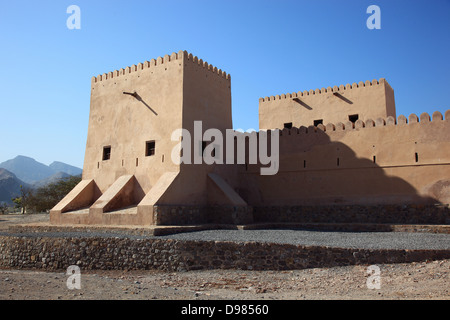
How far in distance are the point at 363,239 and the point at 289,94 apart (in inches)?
402

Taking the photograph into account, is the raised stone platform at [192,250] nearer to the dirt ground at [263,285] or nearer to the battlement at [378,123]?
the dirt ground at [263,285]

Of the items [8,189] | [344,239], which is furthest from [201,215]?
[8,189]

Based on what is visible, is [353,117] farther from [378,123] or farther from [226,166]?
[226,166]

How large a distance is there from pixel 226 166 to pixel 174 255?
247 inches

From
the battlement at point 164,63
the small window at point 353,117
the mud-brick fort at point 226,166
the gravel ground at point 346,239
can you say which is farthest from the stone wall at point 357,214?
the battlement at point 164,63

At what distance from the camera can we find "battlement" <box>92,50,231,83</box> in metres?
13.8

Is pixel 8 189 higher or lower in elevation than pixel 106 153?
higher

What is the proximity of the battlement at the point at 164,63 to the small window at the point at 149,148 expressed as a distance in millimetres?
3012

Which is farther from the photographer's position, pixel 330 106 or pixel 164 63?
pixel 330 106

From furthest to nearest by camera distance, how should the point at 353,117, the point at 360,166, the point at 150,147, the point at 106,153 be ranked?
the point at 353,117, the point at 106,153, the point at 150,147, the point at 360,166

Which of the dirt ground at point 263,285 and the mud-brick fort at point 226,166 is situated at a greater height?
the mud-brick fort at point 226,166

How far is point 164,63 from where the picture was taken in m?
14.1

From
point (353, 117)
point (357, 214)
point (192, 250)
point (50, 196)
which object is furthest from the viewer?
point (50, 196)

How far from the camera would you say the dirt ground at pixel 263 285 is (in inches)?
244
